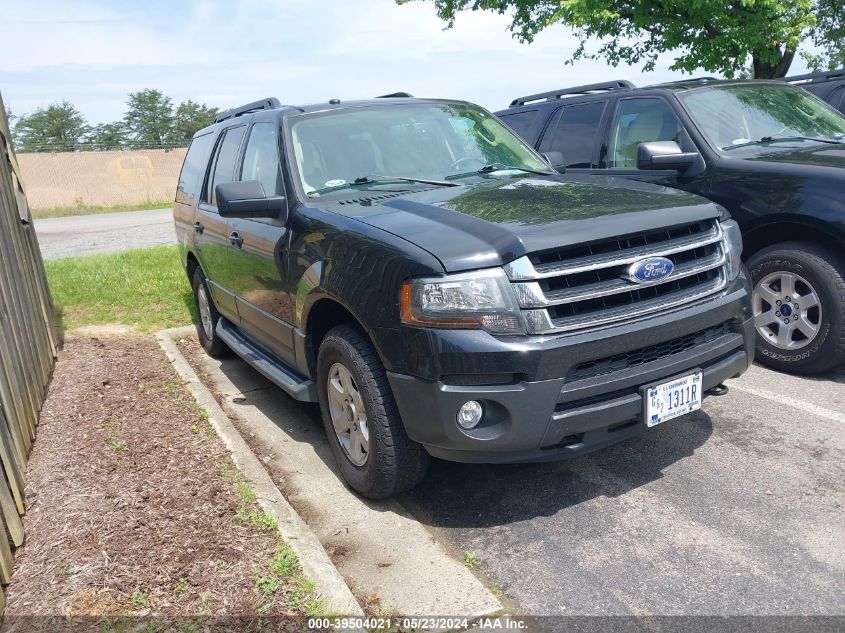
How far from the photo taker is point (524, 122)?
710 cm

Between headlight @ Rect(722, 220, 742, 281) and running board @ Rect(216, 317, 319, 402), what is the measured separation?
2.29 meters

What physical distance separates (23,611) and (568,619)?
2.09 meters

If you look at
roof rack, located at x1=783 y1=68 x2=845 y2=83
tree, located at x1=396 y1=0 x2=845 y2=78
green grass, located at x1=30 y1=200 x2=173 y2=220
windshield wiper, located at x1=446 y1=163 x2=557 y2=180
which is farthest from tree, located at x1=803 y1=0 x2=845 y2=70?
green grass, located at x1=30 y1=200 x2=173 y2=220

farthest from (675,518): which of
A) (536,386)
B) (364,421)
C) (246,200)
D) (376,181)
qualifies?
(246,200)

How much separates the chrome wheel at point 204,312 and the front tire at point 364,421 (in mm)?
Answer: 2862

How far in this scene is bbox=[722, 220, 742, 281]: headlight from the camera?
11.7 ft

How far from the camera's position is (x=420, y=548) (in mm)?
3186

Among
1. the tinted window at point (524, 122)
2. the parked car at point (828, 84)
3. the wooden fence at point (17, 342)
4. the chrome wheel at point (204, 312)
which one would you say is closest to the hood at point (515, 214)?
the wooden fence at point (17, 342)

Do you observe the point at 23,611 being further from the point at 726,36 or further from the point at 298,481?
the point at 726,36

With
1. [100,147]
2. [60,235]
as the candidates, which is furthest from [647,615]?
[100,147]

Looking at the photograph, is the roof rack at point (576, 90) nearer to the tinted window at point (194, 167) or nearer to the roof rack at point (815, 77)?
the roof rack at point (815, 77)

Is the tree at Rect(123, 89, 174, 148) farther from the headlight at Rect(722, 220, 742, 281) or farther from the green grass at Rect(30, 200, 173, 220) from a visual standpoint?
the headlight at Rect(722, 220, 742, 281)

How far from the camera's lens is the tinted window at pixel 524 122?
6969mm

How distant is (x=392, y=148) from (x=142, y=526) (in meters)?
2.53
